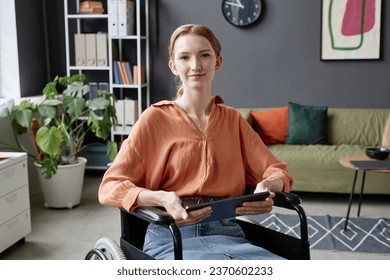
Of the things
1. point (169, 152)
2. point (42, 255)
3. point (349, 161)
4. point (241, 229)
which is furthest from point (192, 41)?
point (349, 161)

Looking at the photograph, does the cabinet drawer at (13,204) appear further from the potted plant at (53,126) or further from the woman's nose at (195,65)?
the woman's nose at (195,65)

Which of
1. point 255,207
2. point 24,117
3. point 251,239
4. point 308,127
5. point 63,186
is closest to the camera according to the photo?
point 255,207

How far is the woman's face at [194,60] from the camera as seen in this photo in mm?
1567

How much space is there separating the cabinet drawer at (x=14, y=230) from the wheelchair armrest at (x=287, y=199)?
1.90m

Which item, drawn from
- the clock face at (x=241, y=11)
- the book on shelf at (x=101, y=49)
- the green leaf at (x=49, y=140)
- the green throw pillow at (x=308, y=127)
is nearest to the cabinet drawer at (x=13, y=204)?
the green leaf at (x=49, y=140)

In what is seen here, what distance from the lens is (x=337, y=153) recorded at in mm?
4219

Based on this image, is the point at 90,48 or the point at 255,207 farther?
the point at 90,48

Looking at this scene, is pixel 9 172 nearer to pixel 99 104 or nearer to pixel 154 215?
pixel 99 104

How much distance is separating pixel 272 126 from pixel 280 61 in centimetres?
71

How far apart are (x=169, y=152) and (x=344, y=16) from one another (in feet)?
12.0

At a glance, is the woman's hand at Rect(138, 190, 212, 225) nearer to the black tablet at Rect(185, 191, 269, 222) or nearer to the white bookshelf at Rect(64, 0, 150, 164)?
the black tablet at Rect(185, 191, 269, 222)

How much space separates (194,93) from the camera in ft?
5.37

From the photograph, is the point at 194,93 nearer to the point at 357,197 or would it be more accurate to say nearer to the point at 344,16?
the point at 357,197

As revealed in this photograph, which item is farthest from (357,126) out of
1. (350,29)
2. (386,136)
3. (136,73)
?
(136,73)
